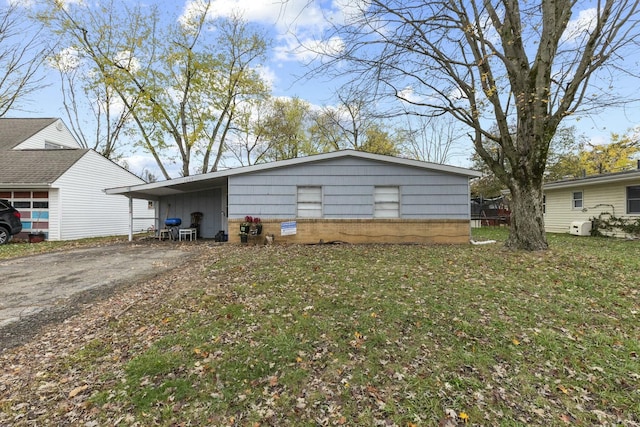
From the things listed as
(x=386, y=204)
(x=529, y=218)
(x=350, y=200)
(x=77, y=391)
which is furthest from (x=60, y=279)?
(x=529, y=218)

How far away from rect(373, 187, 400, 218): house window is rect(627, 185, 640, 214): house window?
10.2 m

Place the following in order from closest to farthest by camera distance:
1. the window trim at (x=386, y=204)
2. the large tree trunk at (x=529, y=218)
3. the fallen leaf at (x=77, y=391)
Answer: the fallen leaf at (x=77, y=391)
the large tree trunk at (x=529, y=218)
the window trim at (x=386, y=204)

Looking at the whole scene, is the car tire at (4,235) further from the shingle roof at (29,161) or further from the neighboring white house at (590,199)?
the neighboring white house at (590,199)

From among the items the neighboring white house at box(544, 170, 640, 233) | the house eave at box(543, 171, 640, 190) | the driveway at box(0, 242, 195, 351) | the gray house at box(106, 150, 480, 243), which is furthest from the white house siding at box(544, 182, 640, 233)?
the driveway at box(0, 242, 195, 351)

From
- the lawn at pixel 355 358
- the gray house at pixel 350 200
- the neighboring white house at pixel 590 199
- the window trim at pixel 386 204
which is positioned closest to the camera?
the lawn at pixel 355 358

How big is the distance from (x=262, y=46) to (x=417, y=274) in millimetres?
19996

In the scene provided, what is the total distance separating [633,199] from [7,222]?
81.9ft

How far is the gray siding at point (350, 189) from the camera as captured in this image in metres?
10.1

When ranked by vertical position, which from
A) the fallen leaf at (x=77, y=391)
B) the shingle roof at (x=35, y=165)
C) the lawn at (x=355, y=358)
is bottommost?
the fallen leaf at (x=77, y=391)

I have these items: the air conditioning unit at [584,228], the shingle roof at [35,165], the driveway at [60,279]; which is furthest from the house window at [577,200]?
the shingle roof at [35,165]

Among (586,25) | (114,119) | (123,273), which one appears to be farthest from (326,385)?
(114,119)

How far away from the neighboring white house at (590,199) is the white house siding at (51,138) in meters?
29.1

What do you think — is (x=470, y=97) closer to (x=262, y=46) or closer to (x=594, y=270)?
(x=594, y=270)

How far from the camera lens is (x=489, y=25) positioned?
8.27m
